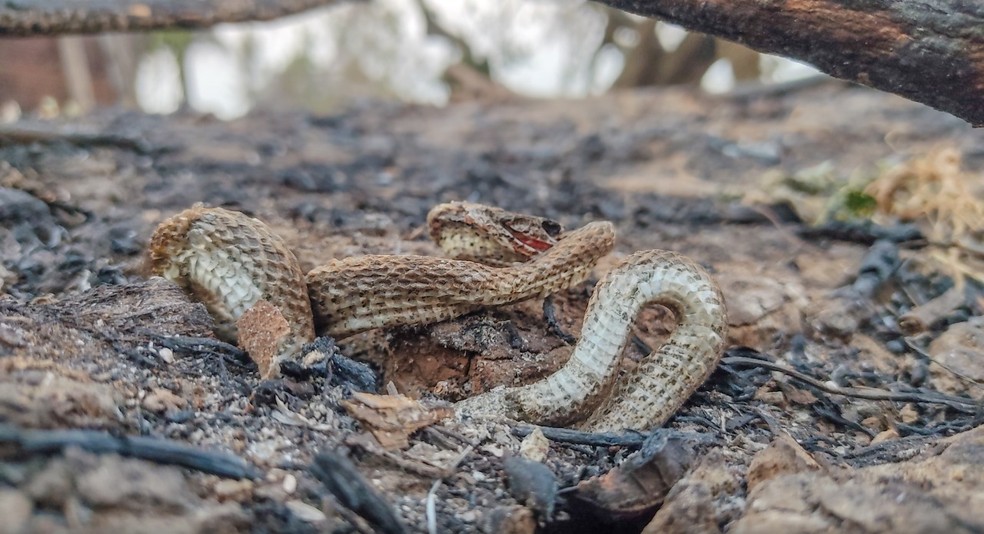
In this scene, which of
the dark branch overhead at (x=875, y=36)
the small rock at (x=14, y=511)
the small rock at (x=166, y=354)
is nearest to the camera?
the small rock at (x=14, y=511)

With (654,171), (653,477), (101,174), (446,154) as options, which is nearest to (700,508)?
(653,477)

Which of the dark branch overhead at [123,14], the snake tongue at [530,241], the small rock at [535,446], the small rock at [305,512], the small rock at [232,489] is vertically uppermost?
the dark branch overhead at [123,14]

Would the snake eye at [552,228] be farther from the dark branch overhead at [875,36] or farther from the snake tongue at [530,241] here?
the dark branch overhead at [875,36]

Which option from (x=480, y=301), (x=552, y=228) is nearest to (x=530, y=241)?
(x=552, y=228)

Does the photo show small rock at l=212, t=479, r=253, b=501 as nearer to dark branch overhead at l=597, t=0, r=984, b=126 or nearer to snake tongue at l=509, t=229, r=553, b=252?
snake tongue at l=509, t=229, r=553, b=252

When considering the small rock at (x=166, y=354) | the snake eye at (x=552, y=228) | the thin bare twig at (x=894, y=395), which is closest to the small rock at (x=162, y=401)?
the small rock at (x=166, y=354)
